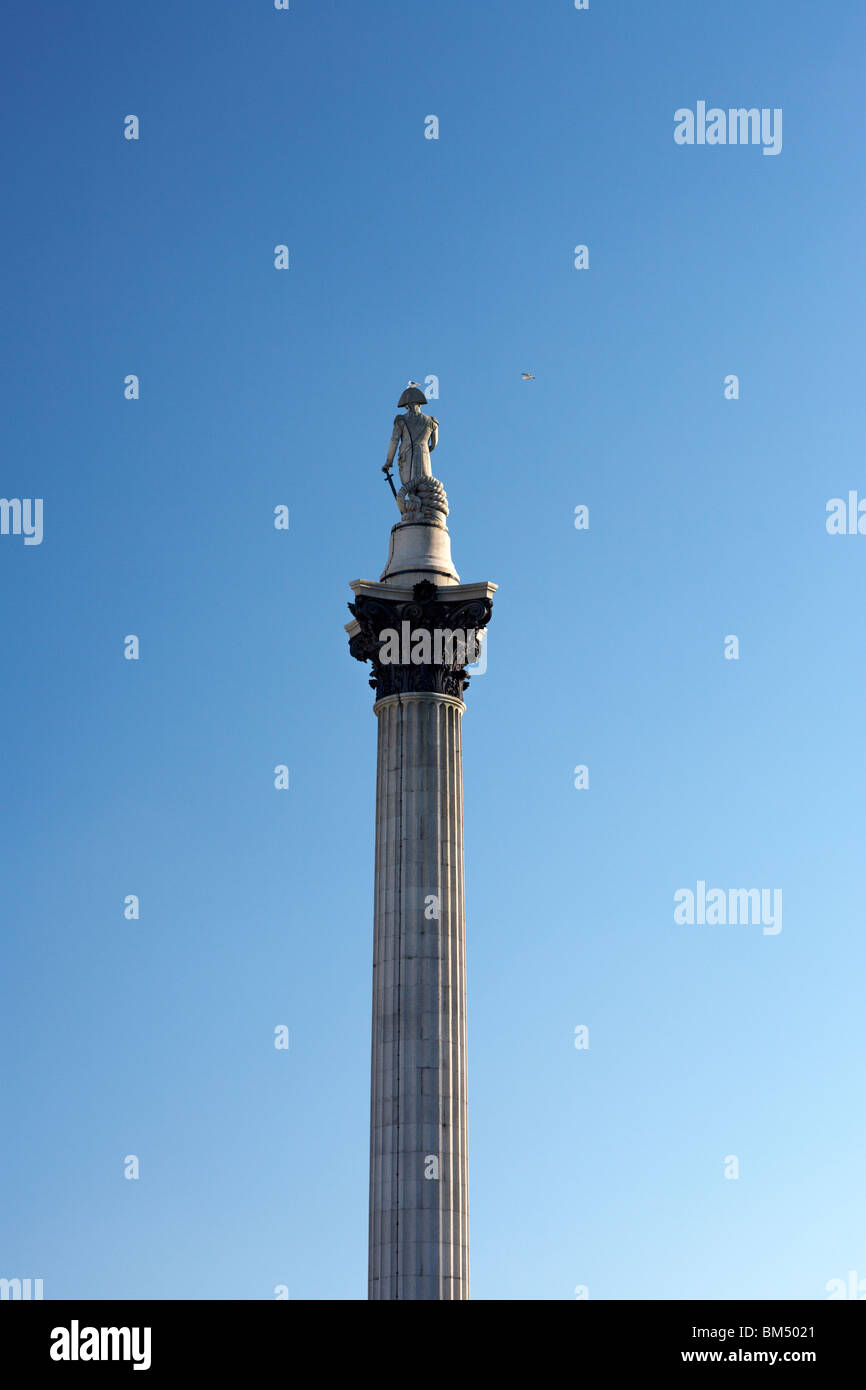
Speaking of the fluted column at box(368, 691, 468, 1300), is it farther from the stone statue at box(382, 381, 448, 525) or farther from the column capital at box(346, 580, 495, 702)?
the stone statue at box(382, 381, 448, 525)

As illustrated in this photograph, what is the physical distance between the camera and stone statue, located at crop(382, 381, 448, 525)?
54156 mm

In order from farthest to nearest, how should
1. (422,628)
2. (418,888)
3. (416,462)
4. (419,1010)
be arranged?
(416,462)
(422,628)
(418,888)
(419,1010)

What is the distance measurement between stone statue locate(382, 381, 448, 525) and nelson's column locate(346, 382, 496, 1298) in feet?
0.14

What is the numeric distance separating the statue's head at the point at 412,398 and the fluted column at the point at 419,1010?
9145 millimetres

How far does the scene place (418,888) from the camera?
49500 mm

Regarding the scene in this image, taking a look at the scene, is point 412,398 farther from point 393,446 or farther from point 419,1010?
point 419,1010

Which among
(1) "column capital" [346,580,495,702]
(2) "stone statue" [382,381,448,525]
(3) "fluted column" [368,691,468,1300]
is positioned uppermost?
(2) "stone statue" [382,381,448,525]

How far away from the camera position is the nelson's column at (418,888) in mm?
46750

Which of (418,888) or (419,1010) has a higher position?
(418,888)

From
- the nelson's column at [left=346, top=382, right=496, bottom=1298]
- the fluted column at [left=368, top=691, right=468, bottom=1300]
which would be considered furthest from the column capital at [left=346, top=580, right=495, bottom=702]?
the fluted column at [left=368, top=691, right=468, bottom=1300]

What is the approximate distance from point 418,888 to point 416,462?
41.0 ft

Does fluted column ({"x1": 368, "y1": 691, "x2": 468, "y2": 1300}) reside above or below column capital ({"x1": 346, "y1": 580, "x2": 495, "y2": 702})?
below

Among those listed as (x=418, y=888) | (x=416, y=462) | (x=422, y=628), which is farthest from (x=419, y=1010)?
(x=416, y=462)
